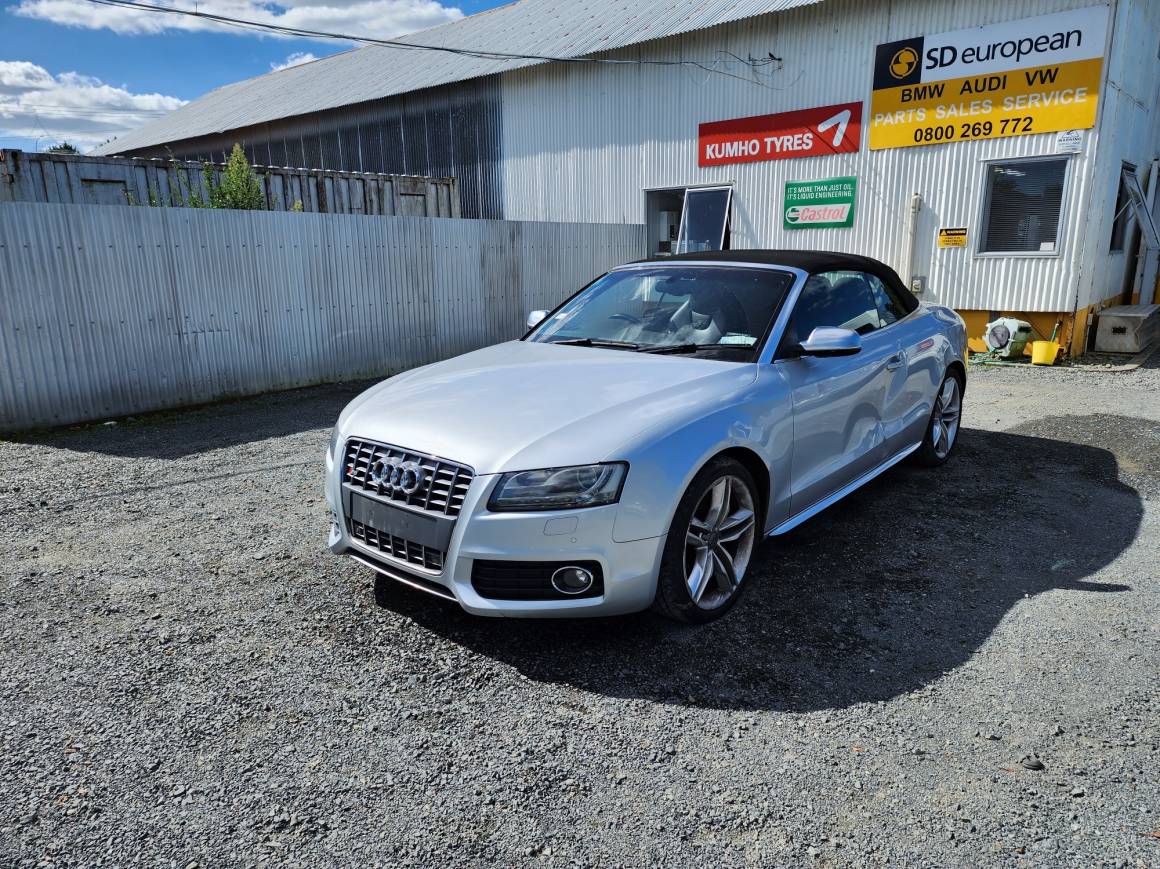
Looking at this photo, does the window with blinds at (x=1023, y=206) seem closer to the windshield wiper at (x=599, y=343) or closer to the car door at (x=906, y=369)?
the car door at (x=906, y=369)

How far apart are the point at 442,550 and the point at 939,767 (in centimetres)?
189

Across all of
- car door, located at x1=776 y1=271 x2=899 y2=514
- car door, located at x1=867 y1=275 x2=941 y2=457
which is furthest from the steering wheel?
car door, located at x1=867 y1=275 x2=941 y2=457

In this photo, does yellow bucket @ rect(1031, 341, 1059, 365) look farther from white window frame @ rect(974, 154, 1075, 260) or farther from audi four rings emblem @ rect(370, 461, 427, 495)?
audi four rings emblem @ rect(370, 461, 427, 495)

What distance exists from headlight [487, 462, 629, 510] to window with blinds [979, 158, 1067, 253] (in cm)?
1060

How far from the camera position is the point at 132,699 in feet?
9.82

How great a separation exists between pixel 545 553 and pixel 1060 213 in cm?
1086

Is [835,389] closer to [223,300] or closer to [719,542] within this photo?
[719,542]

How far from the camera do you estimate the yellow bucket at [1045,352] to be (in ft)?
35.2

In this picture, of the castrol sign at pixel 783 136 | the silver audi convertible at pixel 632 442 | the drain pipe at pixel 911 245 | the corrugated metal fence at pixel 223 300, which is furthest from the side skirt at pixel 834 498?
the castrol sign at pixel 783 136

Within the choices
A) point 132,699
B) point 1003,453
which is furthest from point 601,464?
point 1003,453

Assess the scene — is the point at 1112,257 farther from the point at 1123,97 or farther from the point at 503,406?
the point at 503,406

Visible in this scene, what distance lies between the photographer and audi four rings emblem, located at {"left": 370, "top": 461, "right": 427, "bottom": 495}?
3131mm

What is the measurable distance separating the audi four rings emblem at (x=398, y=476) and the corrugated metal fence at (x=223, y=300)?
5.92 m

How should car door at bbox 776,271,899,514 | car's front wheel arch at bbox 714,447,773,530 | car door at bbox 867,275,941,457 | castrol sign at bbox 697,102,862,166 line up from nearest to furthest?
car's front wheel arch at bbox 714,447,773,530 → car door at bbox 776,271,899,514 → car door at bbox 867,275,941,457 → castrol sign at bbox 697,102,862,166
